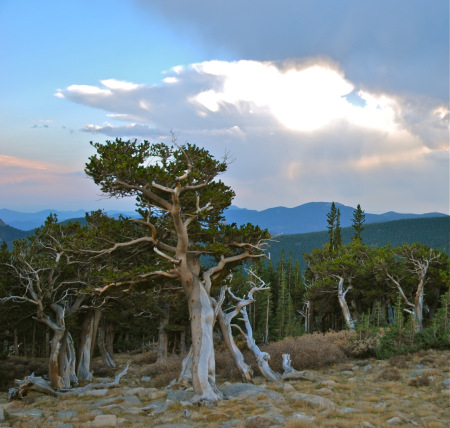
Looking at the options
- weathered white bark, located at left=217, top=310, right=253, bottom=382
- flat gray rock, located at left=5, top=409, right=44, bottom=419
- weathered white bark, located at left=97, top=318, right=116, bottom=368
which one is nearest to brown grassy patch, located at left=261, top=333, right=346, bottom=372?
weathered white bark, located at left=217, top=310, right=253, bottom=382

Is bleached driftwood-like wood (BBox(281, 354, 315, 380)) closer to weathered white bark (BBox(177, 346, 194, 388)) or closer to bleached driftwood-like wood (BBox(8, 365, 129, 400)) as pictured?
weathered white bark (BBox(177, 346, 194, 388))

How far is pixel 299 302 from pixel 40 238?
43.8 metres

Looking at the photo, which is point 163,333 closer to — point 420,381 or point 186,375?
point 186,375

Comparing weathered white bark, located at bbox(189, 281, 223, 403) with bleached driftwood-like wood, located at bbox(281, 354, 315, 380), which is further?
bleached driftwood-like wood, located at bbox(281, 354, 315, 380)

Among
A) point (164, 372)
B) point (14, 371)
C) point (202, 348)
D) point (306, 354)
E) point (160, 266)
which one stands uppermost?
point (160, 266)

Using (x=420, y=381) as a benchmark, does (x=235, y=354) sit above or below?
above

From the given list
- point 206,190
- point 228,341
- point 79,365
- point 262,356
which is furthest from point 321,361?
point 79,365

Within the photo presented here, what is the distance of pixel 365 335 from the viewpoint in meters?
24.8

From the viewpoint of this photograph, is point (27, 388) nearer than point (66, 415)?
No

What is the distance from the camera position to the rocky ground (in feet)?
36.7

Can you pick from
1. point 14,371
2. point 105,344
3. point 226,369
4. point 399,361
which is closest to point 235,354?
point 226,369

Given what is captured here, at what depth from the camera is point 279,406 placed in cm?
1267

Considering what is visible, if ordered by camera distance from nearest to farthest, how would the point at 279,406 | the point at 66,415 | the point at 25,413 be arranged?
the point at 279,406 → the point at 66,415 → the point at 25,413

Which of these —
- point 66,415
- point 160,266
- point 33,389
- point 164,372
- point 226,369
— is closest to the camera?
point 66,415
